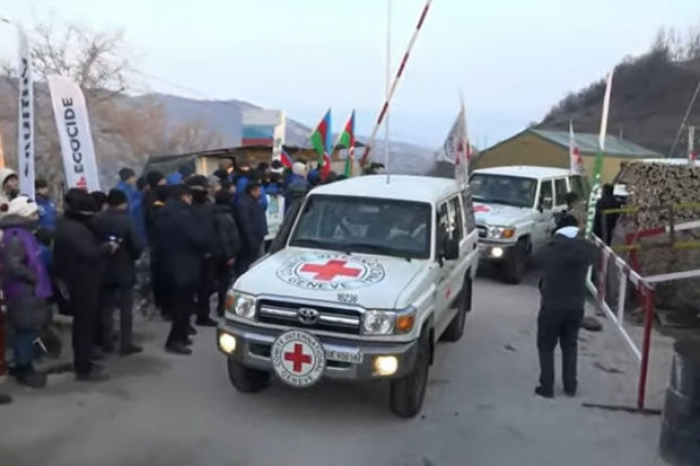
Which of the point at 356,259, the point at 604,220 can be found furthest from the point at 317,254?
the point at 604,220

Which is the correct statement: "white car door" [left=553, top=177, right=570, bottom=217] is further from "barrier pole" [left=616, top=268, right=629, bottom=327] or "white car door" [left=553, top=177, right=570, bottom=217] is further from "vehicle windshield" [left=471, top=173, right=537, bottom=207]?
"barrier pole" [left=616, top=268, right=629, bottom=327]

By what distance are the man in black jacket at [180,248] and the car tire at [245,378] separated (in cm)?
134

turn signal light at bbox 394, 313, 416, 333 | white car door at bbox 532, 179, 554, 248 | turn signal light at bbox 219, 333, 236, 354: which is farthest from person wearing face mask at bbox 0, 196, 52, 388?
white car door at bbox 532, 179, 554, 248

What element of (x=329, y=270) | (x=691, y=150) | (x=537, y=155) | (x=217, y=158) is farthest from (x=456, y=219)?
(x=537, y=155)

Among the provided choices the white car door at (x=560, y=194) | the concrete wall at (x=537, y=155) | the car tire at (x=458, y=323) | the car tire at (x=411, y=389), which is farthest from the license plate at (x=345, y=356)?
the concrete wall at (x=537, y=155)

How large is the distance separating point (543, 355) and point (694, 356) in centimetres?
180

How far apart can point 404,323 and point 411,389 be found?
27.1 inches

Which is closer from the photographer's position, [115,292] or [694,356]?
[694,356]

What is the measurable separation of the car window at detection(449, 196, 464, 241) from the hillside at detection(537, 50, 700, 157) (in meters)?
62.2

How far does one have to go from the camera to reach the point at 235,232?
28.2 ft

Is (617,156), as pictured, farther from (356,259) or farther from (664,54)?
(664,54)

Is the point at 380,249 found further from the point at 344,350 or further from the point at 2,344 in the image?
the point at 2,344

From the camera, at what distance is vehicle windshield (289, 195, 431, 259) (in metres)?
7.08

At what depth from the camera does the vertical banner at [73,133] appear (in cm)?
833
